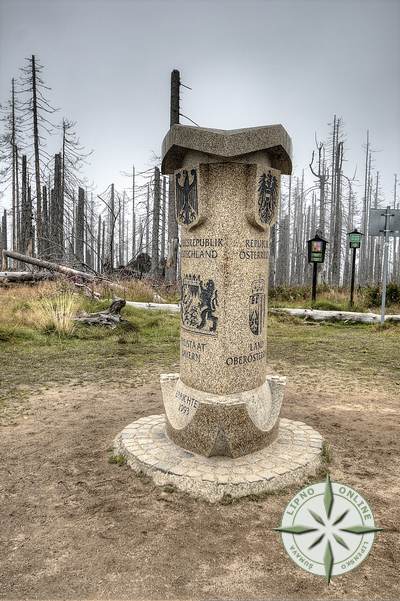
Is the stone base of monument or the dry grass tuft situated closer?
the stone base of monument

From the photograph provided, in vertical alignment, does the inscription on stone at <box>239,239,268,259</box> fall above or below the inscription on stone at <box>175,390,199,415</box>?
above

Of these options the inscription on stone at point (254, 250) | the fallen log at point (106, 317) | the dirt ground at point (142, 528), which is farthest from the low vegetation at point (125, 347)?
the inscription on stone at point (254, 250)

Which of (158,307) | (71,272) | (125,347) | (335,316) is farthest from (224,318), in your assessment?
(71,272)

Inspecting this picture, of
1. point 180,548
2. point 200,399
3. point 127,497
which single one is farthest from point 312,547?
point 200,399

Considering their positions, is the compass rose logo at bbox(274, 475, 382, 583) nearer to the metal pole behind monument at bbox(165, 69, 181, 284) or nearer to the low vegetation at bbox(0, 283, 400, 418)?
the low vegetation at bbox(0, 283, 400, 418)

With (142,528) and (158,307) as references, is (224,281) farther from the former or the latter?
(158,307)

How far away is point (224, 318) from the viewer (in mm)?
3807

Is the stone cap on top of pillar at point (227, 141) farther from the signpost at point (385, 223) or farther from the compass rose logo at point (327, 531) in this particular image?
the signpost at point (385, 223)

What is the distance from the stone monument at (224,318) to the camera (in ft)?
11.7

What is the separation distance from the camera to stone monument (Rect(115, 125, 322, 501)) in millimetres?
3568

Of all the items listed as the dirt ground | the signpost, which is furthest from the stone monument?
the signpost

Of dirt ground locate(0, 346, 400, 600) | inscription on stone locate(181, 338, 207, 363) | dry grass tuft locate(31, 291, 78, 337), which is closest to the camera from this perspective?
dirt ground locate(0, 346, 400, 600)

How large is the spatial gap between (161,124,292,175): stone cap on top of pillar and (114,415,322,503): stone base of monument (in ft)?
7.72

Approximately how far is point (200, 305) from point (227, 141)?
1.32m
